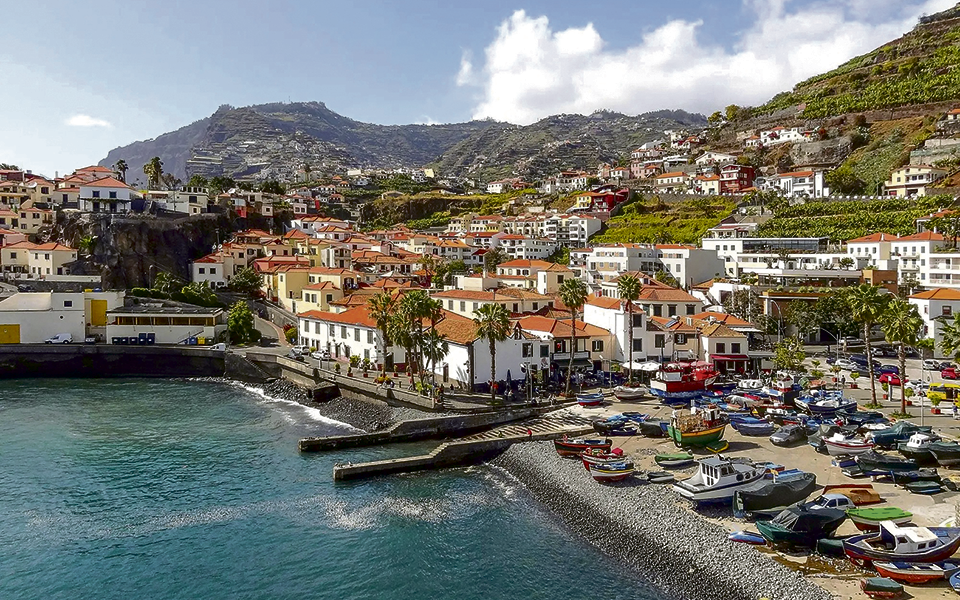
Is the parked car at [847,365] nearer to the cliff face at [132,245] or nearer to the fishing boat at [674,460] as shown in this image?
the fishing boat at [674,460]

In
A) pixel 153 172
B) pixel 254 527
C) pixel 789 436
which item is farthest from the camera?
pixel 153 172

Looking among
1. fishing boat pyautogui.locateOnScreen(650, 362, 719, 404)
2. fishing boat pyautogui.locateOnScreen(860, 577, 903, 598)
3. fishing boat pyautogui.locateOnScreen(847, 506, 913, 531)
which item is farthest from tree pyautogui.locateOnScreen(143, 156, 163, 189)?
fishing boat pyautogui.locateOnScreen(860, 577, 903, 598)

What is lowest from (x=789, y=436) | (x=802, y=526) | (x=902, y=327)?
(x=802, y=526)

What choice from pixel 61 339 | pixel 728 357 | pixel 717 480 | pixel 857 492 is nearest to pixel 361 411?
pixel 717 480

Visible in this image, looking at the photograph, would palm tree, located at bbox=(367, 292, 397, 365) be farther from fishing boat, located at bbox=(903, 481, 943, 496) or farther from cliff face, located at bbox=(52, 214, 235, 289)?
cliff face, located at bbox=(52, 214, 235, 289)

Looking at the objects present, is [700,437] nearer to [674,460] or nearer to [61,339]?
[674,460]

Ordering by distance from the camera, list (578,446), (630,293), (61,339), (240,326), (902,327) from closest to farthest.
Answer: (578,446), (902,327), (630,293), (61,339), (240,326)
